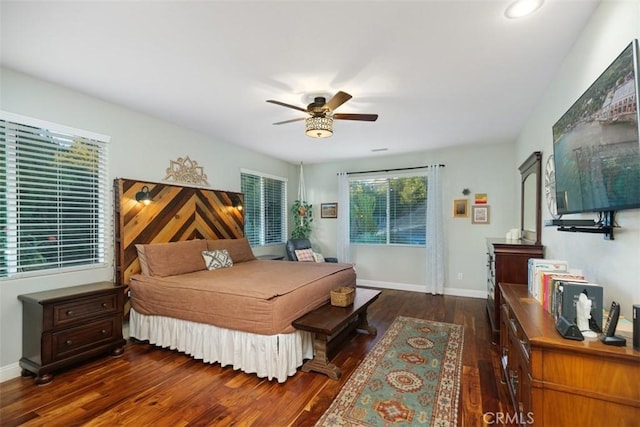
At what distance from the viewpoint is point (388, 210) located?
235 inches

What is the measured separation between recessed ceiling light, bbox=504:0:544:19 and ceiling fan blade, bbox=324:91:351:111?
1169mm

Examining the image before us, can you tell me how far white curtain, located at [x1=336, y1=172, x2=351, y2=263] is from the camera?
20.5ft

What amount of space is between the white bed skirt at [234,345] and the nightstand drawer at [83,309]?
41 cm

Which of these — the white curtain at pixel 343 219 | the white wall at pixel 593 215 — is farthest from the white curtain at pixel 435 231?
the white wall at pixel 593 215

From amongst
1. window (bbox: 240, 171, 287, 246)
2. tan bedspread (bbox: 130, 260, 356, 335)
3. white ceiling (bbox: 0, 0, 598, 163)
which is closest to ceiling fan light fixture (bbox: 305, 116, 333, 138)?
white ceiling (bbox: 0, 0, 598, 163)

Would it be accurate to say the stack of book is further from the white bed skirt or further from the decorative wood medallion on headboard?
the decorative wood medallion on headboard

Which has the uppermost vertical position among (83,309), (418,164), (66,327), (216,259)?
(418,164)

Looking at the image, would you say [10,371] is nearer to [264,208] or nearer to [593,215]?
[264,208]

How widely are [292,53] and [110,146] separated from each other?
2.42 meters

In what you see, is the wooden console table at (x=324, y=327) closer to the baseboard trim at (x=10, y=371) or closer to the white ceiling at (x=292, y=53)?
the white ceiling at (x=292, y=53)

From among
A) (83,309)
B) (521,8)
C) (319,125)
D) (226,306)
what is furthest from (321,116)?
(83,309)

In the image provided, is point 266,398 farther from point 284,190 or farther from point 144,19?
point 284,190

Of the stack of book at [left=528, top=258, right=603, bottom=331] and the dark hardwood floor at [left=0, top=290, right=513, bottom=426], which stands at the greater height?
the stack of book at [left=528, top=258, right=603, bottom=331]

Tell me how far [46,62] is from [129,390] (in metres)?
2.79
